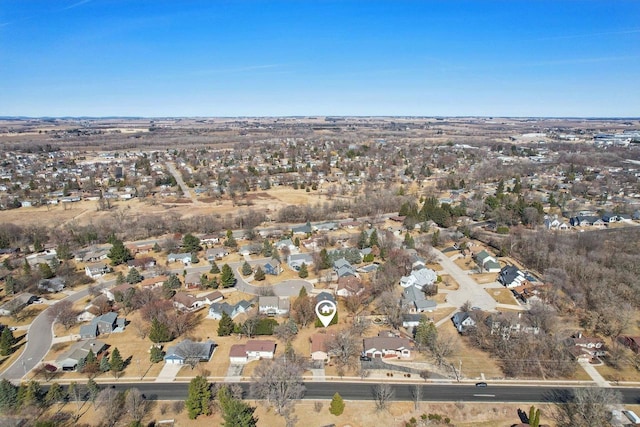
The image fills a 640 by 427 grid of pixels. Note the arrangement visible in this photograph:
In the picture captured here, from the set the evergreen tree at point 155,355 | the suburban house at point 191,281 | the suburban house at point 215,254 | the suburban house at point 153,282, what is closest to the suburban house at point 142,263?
the suburban house at point 153,282

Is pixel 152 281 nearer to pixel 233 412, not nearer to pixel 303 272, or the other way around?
pixel 303 272

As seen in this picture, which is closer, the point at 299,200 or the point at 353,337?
the point at 353,337

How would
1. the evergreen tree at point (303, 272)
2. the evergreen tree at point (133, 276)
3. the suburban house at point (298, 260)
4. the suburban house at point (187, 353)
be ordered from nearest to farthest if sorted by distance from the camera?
the suburban house at point (187, 353)
the evergreen tree at point (133, 276)
the evergreen tree at point (303, 272)
the suburban house at point (298, 260)

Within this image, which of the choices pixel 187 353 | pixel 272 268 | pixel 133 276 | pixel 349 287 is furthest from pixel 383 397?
pixel 133 276

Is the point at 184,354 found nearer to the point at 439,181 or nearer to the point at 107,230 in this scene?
the point at 107,230

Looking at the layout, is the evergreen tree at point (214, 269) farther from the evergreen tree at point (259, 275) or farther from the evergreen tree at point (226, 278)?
the evergreen tree at point (259, 275)

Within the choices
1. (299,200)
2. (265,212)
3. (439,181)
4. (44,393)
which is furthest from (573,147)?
(44,393)
